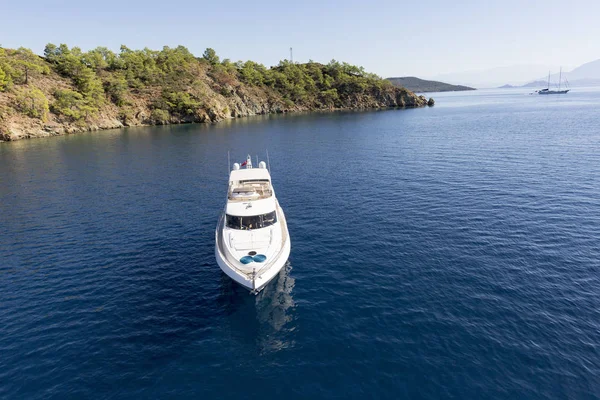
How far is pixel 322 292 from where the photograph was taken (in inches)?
1151

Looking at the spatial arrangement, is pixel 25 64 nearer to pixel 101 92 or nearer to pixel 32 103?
pixel 32 103

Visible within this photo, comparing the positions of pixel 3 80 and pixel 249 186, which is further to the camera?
pixel 3 80

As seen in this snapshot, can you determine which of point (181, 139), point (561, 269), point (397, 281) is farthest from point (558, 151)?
point (181, 139)

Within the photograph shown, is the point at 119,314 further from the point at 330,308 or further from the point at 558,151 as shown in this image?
the point at 558,151

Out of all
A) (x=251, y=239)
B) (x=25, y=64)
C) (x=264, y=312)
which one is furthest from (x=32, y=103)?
(x=264, y=312)

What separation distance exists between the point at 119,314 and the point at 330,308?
660 inches

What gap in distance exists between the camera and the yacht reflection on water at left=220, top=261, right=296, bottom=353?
23953mm

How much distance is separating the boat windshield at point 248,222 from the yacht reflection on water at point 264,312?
5.09m

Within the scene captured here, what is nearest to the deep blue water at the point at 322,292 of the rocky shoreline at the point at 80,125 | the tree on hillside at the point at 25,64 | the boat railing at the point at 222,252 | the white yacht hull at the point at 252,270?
the white yacht hull at the point at 252,270

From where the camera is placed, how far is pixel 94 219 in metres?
45.3

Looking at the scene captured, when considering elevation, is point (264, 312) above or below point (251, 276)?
below

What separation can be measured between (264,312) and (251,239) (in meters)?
7.14

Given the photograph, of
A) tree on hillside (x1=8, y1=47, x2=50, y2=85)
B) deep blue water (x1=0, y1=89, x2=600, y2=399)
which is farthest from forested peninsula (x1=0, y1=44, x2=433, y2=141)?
deep blue water (x1=0, y1=89, x2=600, y2=399)

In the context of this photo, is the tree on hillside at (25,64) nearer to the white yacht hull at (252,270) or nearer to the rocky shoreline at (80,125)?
the rocky shoreline at (80,125)
